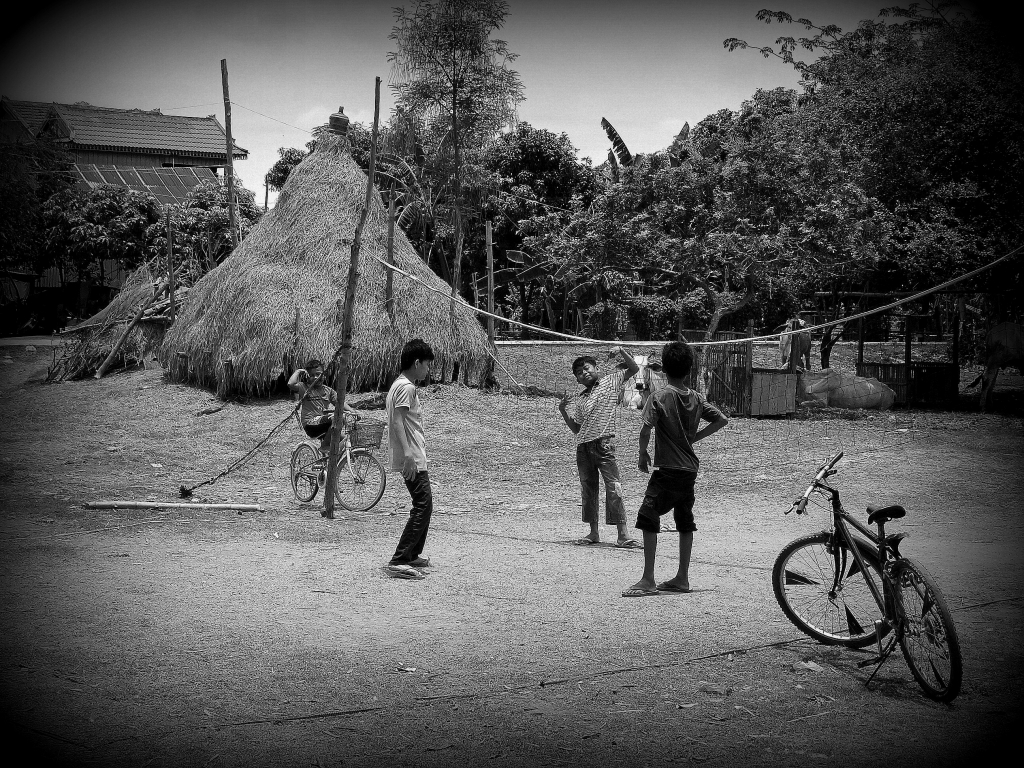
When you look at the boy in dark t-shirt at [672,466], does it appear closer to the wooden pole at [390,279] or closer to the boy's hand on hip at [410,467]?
the boy's hand on hip at [410,467]

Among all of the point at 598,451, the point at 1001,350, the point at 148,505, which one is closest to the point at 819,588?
the point at 598,451

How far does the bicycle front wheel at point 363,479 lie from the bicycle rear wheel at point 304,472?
1.15 feet

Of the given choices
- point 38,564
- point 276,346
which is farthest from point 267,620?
point 276,346

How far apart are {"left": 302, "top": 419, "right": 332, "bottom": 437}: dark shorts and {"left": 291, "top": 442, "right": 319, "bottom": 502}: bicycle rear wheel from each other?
0.21m

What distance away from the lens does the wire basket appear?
30.1 feet

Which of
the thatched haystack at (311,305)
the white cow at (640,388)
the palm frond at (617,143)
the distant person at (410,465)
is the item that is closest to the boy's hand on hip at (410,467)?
the distant person at (410,465)

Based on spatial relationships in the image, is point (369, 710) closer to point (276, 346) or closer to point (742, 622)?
point (742, 622)

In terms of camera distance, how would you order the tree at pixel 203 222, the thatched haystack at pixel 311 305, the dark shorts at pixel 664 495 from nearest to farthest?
the dark shorts at pixel 664 495
the thatched haystack at pixel 311 305
the tree at pixel 203 222

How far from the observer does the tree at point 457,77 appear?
1609 cm

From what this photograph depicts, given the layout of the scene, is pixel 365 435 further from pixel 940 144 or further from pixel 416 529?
pixel 940 144

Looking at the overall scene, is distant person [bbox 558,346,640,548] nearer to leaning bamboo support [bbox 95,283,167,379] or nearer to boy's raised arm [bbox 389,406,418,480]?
boy's raised arm [bbox 389,406,418,480]

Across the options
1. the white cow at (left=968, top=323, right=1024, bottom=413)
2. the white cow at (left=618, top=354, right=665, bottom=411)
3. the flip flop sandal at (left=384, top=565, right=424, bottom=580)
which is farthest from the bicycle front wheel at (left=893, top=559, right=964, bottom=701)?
the white cow at (left=968, top=323, right=1024, bottom=413)

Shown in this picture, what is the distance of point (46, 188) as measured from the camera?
29.3m

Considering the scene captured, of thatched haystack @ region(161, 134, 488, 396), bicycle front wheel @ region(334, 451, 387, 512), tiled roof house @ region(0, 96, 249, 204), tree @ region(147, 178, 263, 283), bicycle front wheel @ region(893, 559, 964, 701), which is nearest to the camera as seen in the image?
bicycle front wheel @ region(893, 559, 964, 701)
